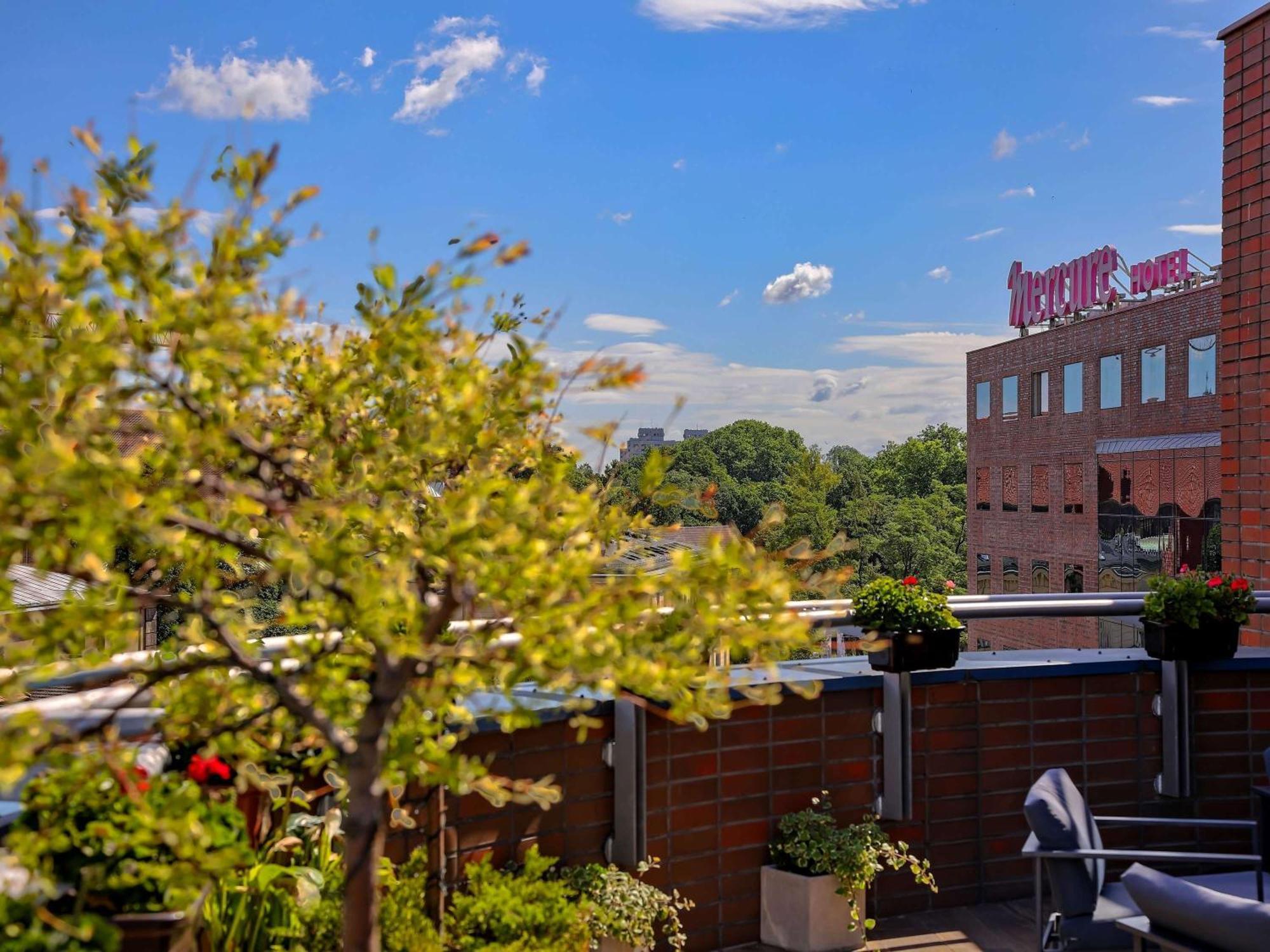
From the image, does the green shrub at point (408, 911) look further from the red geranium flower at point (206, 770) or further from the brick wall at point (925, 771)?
the red geranium flower at point (206, 770)

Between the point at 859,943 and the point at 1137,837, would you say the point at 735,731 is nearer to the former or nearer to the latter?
the point at 859,943

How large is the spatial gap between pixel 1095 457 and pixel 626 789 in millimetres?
33681

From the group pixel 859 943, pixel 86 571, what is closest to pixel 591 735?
pixel 859 943

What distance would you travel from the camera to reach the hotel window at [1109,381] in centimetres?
3400

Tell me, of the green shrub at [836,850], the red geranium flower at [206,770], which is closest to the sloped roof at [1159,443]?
the green shrub at [836,850]

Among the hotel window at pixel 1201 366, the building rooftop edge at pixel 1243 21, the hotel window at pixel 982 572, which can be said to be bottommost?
the hotel window at pixel 982 572

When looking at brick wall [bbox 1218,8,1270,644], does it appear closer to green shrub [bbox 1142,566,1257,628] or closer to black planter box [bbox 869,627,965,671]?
green shrub [bbox 1142,566,1257,628]

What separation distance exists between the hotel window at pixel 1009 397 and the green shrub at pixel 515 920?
126 ft

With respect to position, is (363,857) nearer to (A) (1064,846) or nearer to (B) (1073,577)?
(A) (1064,846)

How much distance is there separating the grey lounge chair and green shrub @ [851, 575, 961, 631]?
0.99 m

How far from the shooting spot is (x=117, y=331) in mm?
1776

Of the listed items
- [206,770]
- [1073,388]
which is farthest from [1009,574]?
[206,770]

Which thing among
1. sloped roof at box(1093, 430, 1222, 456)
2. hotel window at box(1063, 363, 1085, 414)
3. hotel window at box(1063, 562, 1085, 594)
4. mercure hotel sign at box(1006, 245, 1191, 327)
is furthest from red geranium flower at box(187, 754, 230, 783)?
hotel window at box(1063, 363, 1085, 414)

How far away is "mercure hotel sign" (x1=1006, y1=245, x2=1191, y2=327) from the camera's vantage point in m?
32.6
